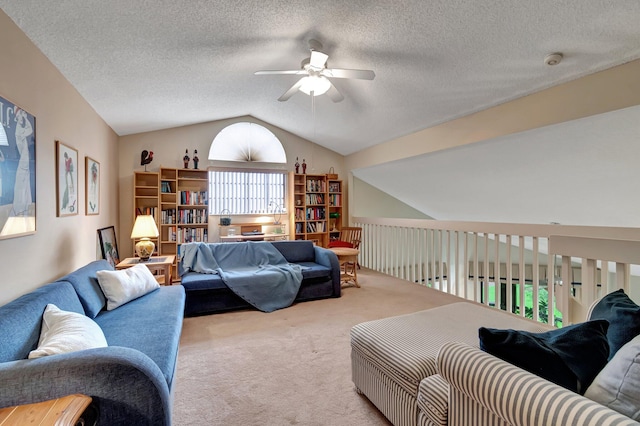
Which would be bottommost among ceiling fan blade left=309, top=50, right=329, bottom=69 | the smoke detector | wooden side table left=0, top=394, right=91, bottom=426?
wooden side table left=0, top=394, right=91, bottom=426

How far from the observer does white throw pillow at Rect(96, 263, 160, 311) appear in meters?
2.32

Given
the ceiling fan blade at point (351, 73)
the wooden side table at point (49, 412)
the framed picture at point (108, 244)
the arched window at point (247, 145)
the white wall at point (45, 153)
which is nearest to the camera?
the wooden side table at point (49, 412)

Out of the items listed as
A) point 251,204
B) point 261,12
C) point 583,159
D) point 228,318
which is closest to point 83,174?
point 228,318

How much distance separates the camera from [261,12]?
7.61 feet

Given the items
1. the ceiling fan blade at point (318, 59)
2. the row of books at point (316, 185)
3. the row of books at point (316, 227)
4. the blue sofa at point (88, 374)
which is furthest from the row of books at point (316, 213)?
the blue sofa at point (88, 374)

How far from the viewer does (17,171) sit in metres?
1.82

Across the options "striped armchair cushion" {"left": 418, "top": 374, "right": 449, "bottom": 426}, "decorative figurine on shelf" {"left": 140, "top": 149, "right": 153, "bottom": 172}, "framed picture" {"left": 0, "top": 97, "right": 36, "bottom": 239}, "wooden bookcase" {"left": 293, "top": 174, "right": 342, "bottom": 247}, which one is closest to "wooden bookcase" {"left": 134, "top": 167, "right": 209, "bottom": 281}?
"decorative figurine on shelf" {"left": 140, "top": 149, "right": 153, "bottom": 172}

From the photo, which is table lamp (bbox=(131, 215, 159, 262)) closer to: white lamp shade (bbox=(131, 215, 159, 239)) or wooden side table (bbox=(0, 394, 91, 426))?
white lamp shade (bbox=(131, 215, 159, 239))

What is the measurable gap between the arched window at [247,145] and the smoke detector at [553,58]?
430cm

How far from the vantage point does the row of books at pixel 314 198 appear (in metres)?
5.99

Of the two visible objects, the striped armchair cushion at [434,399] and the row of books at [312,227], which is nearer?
the striped armchair cushion at [434,399]

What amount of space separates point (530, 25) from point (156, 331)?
3285mm

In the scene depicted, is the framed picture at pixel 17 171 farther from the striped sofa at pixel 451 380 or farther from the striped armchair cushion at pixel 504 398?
the striped armchair cushion at pixel 504 398

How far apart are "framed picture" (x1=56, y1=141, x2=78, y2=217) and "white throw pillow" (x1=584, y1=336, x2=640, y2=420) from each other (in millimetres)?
3390
